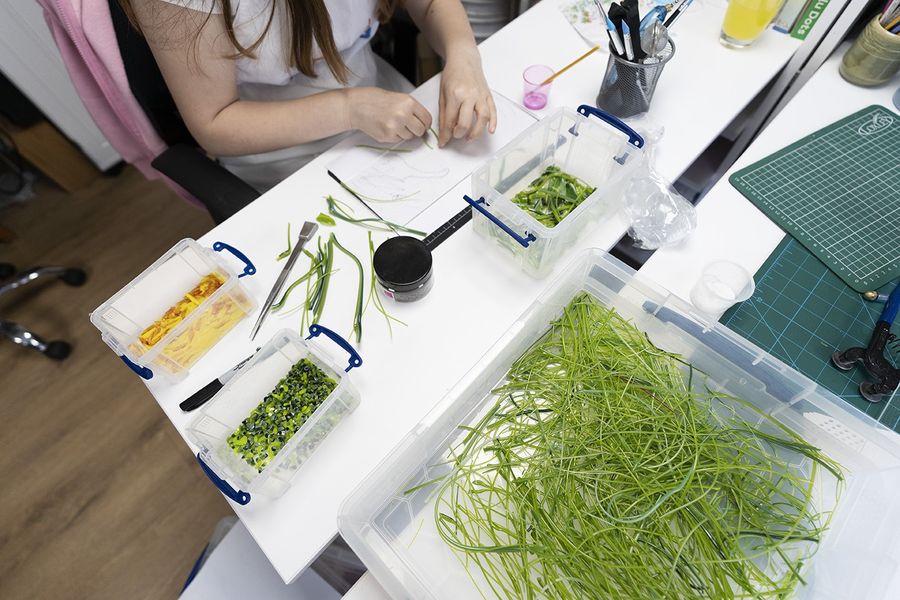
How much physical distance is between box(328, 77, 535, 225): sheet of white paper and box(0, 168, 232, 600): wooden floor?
3.53ft

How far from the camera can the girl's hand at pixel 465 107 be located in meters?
0.95

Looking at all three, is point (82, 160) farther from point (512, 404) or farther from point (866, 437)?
point (866, 437)

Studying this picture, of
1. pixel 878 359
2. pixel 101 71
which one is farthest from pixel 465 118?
pixel 878 359

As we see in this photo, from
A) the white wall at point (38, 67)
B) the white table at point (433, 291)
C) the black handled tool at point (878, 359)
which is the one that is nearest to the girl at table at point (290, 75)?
the white table at point (433, 291)

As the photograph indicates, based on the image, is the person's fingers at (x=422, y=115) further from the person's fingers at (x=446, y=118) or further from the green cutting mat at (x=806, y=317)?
the green cutting mat at (x=806, y=317)

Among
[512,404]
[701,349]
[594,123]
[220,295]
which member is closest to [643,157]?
[594,123]

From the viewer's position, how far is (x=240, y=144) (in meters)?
1.01

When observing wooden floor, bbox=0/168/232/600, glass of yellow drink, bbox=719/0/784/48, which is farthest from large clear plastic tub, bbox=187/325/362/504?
glass of yellow drink, bbox=719/0/784/48

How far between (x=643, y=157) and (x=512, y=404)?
50cm

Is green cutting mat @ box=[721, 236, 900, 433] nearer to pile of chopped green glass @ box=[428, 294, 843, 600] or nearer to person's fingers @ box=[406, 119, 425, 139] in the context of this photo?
A: pile of chopped green glass @ box=[428, 294, 843, 600]

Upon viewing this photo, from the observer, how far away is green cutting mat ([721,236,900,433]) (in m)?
0.78

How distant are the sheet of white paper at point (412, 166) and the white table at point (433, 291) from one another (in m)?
0.03

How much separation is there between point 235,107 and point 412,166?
38 centimetres

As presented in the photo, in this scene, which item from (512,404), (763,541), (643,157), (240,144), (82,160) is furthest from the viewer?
(82,160)
